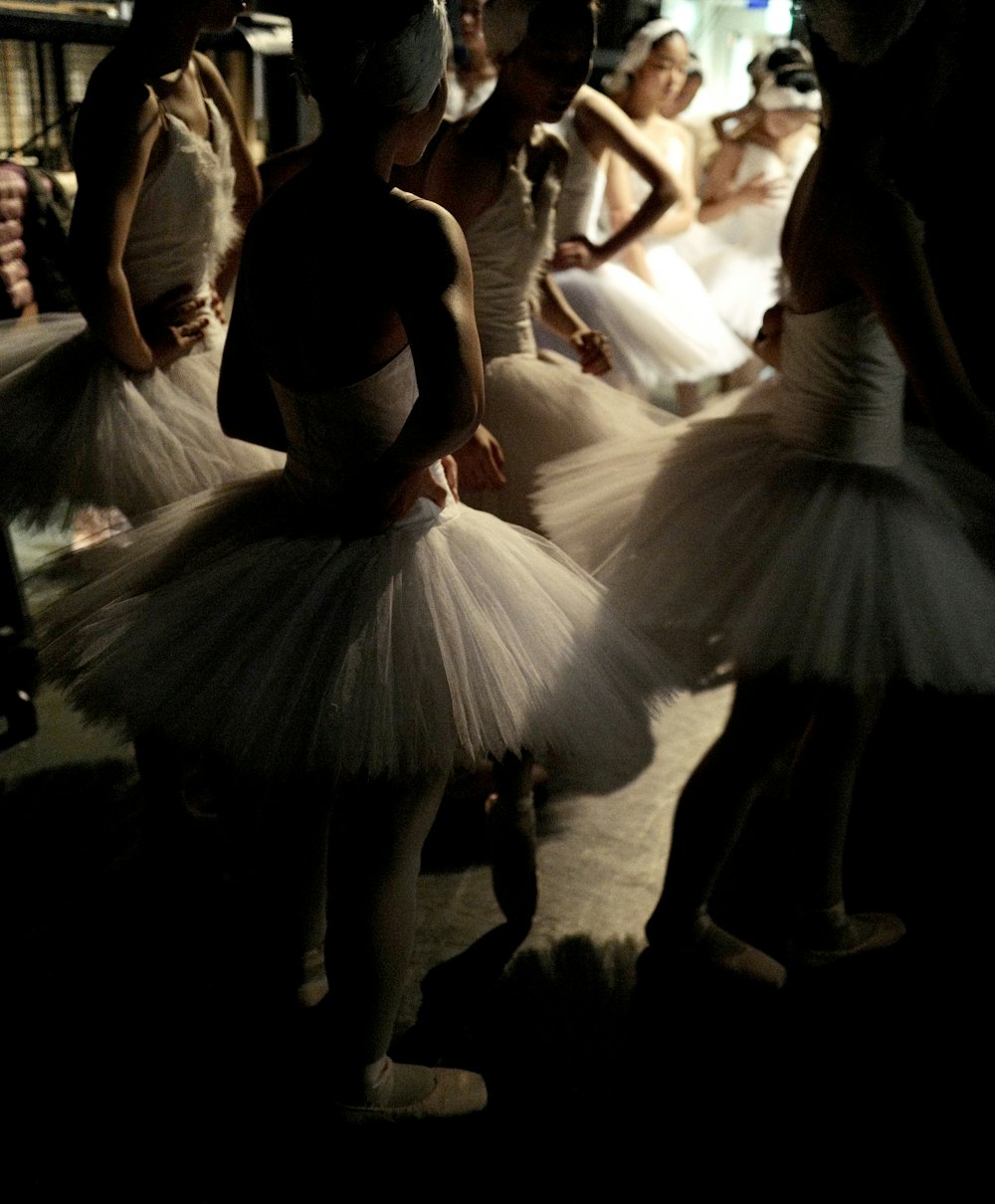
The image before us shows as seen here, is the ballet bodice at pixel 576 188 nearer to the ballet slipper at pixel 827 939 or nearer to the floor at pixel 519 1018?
the floor at pixel 519 1018

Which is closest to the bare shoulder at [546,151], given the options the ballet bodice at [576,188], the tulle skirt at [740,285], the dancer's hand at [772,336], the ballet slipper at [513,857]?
the dancer's hand at [772,336]

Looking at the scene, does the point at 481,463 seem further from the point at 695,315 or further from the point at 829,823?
the point at 695,315

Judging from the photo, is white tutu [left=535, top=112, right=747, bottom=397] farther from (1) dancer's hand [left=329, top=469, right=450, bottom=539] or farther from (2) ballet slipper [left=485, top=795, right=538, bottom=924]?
(1) dancer's hand [left=329, top=469, right=450, bottom=539]

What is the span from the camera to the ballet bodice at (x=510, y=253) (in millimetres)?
2053

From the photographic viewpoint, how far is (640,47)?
12.1 ft

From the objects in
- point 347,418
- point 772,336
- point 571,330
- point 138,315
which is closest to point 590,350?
point 571,330

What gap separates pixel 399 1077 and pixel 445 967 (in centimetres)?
37

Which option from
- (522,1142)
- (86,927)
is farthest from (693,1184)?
(86,927)

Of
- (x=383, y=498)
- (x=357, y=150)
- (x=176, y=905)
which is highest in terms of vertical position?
(x=357, y=150)

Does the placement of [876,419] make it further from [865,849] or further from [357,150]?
[865,849]

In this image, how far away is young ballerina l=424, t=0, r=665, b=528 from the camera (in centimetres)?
185

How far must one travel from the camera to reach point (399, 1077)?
5.34 ft

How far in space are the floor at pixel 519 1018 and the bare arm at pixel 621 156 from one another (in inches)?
56.4

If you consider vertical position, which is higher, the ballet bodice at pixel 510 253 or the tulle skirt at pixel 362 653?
the ballet bodice at pixel 510 253
